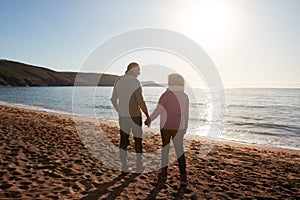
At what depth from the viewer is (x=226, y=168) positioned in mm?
6277

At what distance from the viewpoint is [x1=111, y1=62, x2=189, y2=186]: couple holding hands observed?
4.79m

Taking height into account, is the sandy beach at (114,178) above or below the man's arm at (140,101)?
below

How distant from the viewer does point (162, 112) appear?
486cm

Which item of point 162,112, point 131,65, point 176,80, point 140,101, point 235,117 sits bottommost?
point 235,117

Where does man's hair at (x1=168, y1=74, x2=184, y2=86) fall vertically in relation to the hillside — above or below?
below

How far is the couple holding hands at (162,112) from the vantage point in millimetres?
4785

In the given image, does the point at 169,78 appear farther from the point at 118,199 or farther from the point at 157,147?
the point at 157,147

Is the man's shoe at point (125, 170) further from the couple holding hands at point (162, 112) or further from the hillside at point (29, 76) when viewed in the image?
the hillside at point (29, 76)

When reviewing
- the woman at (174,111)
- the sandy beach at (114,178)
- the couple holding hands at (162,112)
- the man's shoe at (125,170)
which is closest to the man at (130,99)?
the couple holding hands at (162,112)

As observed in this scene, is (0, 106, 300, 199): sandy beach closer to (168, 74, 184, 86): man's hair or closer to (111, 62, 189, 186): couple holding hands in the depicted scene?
(111, 62, 189, 186): couple holding hands

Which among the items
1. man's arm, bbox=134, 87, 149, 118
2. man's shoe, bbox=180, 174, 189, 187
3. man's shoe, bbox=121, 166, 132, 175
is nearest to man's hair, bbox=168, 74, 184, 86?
man's arm, bbox=134, 87, 149, 118

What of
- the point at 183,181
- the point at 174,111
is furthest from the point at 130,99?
the point at 183,181

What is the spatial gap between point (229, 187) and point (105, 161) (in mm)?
3004

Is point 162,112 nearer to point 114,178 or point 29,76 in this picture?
point 114,178
